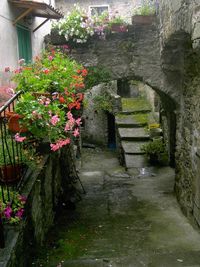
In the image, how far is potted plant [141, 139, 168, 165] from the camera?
32.5 ft

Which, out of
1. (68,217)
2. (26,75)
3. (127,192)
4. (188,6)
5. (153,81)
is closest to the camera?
(188,6)

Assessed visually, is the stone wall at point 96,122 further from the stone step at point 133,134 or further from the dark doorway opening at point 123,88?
the stone step at point 133,134

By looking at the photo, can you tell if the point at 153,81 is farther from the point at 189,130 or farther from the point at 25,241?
the point at 25,241

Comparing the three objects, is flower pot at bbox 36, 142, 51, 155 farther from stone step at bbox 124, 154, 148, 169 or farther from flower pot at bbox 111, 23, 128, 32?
stone step at bbox 124, 154, 148, 169

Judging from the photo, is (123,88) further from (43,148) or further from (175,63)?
(43,148)

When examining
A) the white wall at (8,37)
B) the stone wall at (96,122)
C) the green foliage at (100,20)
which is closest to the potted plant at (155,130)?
the stone wall at (96,122)

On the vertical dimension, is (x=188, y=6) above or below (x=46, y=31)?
below

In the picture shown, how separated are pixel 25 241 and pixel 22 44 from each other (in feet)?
16.8

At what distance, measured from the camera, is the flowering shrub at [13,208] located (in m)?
2.87

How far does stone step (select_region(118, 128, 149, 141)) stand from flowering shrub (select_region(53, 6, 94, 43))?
5127 mm

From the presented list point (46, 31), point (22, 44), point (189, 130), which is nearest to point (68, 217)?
point (189, 130)

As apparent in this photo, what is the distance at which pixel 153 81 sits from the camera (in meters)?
7.16

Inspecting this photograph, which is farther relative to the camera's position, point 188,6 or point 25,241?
point 188,6

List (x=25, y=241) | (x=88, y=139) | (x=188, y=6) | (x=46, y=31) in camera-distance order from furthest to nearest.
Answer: (x=88, y=139), (x=46, y=31), (x=188, y=6), (x=25, y=241)
